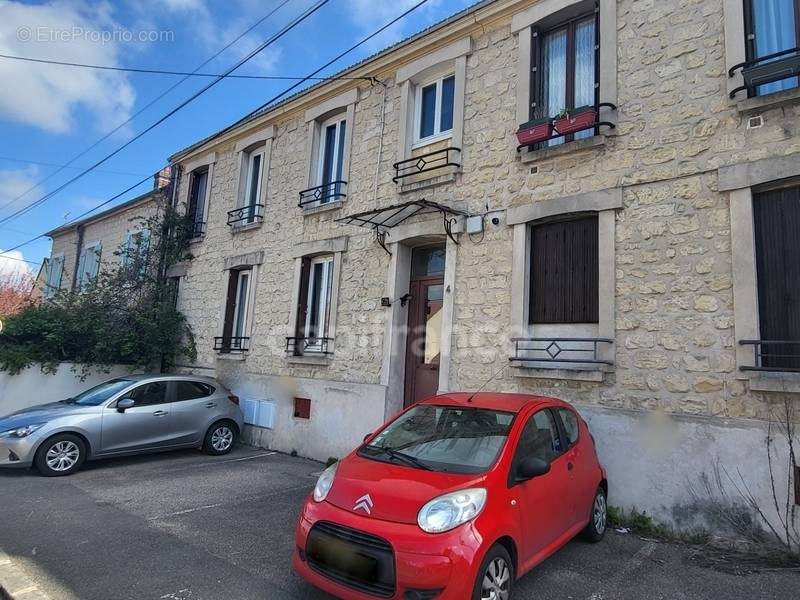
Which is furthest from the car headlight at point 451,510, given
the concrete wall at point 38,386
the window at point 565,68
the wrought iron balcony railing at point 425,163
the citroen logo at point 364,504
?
the concrete wall at point 38,386

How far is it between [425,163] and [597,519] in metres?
5.65

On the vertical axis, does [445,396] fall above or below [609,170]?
below

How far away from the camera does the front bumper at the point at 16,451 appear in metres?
7.05

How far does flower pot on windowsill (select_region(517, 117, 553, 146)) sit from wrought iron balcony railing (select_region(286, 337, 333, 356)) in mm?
4652

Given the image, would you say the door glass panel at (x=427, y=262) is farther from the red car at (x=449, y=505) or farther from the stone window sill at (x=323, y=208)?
the red car at (x=449, y=505)

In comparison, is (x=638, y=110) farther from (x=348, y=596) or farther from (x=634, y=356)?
(x=348, y=596)

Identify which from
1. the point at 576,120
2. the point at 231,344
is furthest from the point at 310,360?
the point at 576,120

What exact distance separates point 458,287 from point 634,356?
2.59 meters

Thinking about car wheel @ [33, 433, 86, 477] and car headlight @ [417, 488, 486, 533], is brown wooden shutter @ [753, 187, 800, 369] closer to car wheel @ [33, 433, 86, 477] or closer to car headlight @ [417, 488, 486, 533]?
car headlight @ [417, 488, 486, 533]

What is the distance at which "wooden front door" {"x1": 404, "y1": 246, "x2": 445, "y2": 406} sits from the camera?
8.16 meters

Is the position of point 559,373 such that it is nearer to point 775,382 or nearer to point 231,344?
point 775,382

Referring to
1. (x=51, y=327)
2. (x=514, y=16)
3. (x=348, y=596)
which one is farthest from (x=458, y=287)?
(x=51, y=327)

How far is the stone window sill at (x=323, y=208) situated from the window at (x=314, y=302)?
0.87 metres

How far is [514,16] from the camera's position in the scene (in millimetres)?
7547
